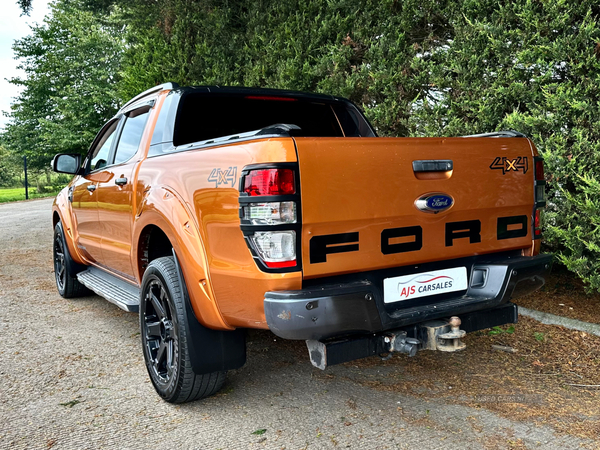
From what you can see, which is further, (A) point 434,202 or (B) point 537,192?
(B) point 537,192

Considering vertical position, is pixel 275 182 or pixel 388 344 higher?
pixel 275 182

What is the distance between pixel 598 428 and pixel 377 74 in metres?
4.12

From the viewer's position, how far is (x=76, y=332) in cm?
468

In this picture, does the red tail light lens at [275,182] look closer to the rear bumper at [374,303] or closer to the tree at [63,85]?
the rear bumper at [374,303]

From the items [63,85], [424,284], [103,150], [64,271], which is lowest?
[64,271]

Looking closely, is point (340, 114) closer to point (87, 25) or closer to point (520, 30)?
point (520, 30)

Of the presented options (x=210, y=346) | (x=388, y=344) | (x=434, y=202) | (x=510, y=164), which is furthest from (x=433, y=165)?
(x=210, y=346)

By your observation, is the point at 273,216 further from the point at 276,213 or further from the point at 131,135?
the point at 131,135

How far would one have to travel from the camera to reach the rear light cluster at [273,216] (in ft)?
7.80

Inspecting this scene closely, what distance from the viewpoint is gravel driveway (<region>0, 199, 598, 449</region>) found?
107 inches

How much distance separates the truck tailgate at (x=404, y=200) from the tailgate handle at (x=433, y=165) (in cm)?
2

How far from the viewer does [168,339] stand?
10.6 feet

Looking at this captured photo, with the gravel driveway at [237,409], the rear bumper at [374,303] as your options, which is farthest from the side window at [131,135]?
the rear bumper at [374,303]

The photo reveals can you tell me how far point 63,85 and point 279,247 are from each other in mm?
35087
